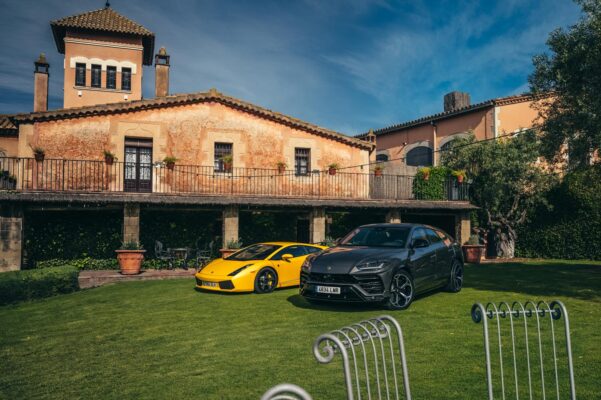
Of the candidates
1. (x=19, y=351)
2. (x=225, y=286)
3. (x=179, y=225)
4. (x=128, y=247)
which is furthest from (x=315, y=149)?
(x=19, y=351)

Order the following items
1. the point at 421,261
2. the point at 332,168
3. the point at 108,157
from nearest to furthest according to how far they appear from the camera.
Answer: the point at 421,261, the point at 108,157, the point at 332,168

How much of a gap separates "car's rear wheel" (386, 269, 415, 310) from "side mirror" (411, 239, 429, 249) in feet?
2.45

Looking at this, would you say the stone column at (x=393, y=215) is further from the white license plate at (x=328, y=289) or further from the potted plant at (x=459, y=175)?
the white license plate at (x=328, y=289)

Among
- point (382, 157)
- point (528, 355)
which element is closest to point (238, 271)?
point (528, 355)

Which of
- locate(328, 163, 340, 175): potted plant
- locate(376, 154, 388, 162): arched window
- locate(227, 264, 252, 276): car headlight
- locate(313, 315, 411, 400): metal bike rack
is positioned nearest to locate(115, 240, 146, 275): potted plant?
locate(227, 264, 252, 276): car headlight

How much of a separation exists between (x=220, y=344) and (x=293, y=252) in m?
5.91

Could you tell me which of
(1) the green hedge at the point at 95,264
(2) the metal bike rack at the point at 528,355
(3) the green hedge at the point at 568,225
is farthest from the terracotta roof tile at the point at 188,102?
(2) the metal bike rack at the point at 528,355

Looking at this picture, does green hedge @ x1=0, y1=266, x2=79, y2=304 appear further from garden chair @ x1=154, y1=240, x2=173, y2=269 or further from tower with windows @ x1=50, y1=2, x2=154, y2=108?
tower with windows @ x1=50, y1=2, x2=154, y2=108

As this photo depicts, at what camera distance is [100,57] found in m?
27.4

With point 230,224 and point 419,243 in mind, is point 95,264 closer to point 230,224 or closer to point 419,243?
point 230,224

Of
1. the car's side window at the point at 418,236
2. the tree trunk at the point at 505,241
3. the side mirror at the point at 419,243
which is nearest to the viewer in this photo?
the side mirror at the point at 419,243

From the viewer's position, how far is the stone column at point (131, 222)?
17.0 m

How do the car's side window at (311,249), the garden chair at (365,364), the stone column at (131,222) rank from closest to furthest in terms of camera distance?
the garden chair at (365,364) < the car's side window at (311,249) < the stone column at (131,222)

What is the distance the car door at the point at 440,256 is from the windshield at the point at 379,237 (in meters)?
0.80
